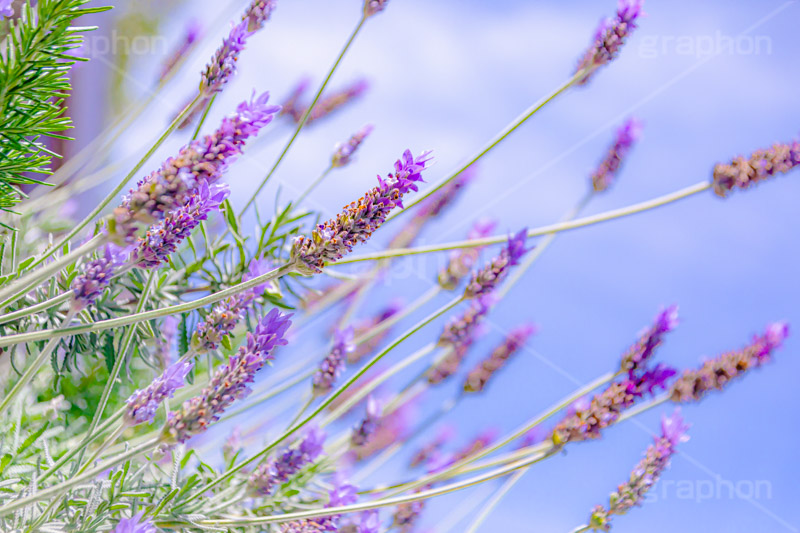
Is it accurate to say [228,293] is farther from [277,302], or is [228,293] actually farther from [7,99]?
[277,302]

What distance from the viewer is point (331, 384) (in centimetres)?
81

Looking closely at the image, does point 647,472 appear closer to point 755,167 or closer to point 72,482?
point 755,167

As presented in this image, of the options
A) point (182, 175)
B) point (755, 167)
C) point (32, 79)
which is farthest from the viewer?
point (755, 167)

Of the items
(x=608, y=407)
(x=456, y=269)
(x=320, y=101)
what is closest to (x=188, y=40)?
(x=320, y=101)

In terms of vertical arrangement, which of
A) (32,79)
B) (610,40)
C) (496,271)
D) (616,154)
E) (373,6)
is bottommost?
(32,79)

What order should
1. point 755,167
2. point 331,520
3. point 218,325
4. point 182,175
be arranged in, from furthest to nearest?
point 755,167
point 331,520
point 218,325
point 182,175

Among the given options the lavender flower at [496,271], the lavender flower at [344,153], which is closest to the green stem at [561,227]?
the lavender flower at [496,271]

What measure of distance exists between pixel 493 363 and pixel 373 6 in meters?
0.62

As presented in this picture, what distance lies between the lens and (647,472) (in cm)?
73

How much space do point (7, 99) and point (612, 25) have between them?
2.24 ft

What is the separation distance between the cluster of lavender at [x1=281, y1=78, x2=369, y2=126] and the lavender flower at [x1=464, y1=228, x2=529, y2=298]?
0.66m

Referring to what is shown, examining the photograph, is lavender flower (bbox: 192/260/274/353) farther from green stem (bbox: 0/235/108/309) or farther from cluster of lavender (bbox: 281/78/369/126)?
cluster of lavender (bbox: 281/78/369/126)

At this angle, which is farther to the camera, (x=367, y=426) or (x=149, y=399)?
(x=367, y=426)

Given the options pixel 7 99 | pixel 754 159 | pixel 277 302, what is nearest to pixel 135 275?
pixel 277 302
